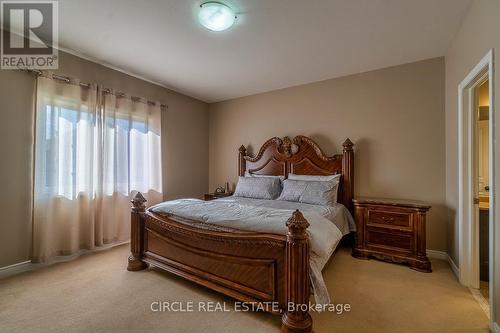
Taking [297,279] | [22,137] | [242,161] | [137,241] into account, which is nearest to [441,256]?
[297,279]

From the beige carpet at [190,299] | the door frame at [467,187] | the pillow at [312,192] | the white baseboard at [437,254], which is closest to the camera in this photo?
the beige carpet at [190,299]

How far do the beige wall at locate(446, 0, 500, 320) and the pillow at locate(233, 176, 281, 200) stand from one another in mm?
2092

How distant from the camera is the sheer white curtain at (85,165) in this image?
2.52m

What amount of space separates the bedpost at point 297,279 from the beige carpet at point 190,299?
7.6 inches

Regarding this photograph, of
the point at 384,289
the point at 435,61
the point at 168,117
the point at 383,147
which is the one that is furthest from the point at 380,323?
the point at 168,117

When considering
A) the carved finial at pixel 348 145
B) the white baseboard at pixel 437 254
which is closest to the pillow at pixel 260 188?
the carved finial at pixel 348 145

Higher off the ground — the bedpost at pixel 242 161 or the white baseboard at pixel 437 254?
the bedpost at pixel 242 161

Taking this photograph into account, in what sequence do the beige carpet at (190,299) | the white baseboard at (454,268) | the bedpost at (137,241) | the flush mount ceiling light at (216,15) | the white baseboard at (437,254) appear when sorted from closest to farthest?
the beige carpet at (190,299), the flush mount ceiling light at (216,15), the white baseboard at (454,268), the bedpost at (137,241), the white baseboard at (437,254)

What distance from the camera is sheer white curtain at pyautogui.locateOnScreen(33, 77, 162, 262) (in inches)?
99.3

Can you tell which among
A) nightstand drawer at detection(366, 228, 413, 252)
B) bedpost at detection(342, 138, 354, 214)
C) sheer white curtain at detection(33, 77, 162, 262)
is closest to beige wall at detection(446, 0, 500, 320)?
nightstand drawer at detection(366, 228, 413, 252)

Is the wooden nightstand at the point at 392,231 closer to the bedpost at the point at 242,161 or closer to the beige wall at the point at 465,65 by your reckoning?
the beige wall at the point at 465,65

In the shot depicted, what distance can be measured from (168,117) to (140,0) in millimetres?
2259

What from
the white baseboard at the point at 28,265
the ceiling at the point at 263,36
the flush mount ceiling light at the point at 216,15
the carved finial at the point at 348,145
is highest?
the ceiling at the point at 263,36

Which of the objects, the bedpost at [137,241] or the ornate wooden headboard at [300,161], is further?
the ornate wooden headboard at [300,161]
